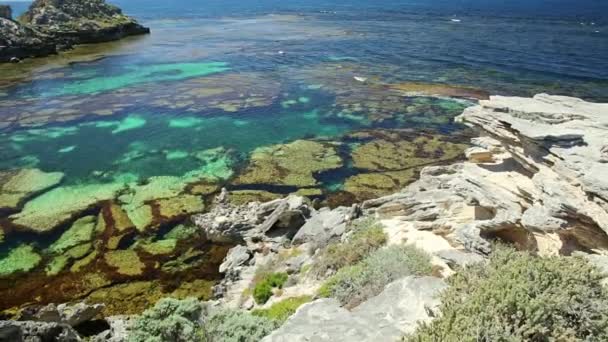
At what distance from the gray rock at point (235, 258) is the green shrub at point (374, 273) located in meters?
7.90

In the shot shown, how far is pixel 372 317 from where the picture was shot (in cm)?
1130

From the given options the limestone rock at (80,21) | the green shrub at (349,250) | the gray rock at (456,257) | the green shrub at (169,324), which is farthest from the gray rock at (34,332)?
the limestone rock at (80,21)

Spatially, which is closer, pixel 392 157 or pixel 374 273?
pixel 374 273

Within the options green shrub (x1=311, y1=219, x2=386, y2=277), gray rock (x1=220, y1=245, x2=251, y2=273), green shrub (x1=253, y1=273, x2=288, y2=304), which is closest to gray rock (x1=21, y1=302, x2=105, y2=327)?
gray rock (x1=220, y1=245, x2=251, y2=273)

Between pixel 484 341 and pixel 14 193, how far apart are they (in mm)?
34048

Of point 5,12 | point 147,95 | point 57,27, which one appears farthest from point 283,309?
point 57,27

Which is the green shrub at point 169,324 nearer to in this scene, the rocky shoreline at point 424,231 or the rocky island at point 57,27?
the rocky shoreline at point 424,231

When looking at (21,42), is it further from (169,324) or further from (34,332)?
(169,324)

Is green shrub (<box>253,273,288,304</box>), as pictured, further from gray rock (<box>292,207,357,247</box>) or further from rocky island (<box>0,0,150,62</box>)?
rocky island (<box>0,0,150,62</box>)

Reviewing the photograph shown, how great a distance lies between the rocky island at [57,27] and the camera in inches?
3268

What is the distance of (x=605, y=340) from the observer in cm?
869

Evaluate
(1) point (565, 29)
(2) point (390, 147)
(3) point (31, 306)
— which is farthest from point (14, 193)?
(1) point (565, 29)

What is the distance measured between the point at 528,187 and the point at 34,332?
71.8ft

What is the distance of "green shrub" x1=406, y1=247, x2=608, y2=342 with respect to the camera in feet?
28.7
